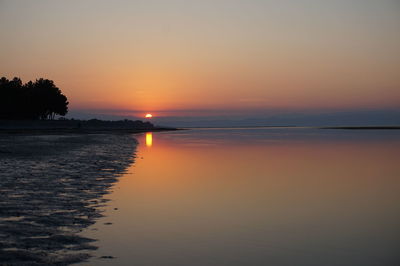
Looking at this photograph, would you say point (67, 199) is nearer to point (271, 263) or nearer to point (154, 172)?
point (271, 263)

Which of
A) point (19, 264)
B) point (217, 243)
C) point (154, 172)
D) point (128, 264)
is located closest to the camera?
point (19, 264)

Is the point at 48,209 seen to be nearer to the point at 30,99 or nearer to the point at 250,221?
the point at 250,221

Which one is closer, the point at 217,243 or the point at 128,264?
the point at 128,264

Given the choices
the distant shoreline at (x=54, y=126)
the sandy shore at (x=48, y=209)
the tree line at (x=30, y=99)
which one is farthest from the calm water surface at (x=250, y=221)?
the tree line at (x=30, y=99)

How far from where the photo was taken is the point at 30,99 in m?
99.5

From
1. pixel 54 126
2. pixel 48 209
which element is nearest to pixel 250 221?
pixel 48 209

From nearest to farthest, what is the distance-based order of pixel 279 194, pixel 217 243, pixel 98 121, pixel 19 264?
pixel 19 264
pixel 217 243
pixel 279 194
pixel 98 121

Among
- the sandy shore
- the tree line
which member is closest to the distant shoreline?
the tree line

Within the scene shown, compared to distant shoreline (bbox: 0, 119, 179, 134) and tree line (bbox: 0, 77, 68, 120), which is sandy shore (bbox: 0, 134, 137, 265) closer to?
distant shoreline (bbox: 0, 119, 179, 134)

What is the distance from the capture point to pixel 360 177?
20422 mm

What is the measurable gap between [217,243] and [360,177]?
47.6ft

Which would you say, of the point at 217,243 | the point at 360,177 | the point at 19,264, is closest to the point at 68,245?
the point at 19,264

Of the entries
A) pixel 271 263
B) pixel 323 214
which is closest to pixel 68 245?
pixel 271 263

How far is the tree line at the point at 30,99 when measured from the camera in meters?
97.4
